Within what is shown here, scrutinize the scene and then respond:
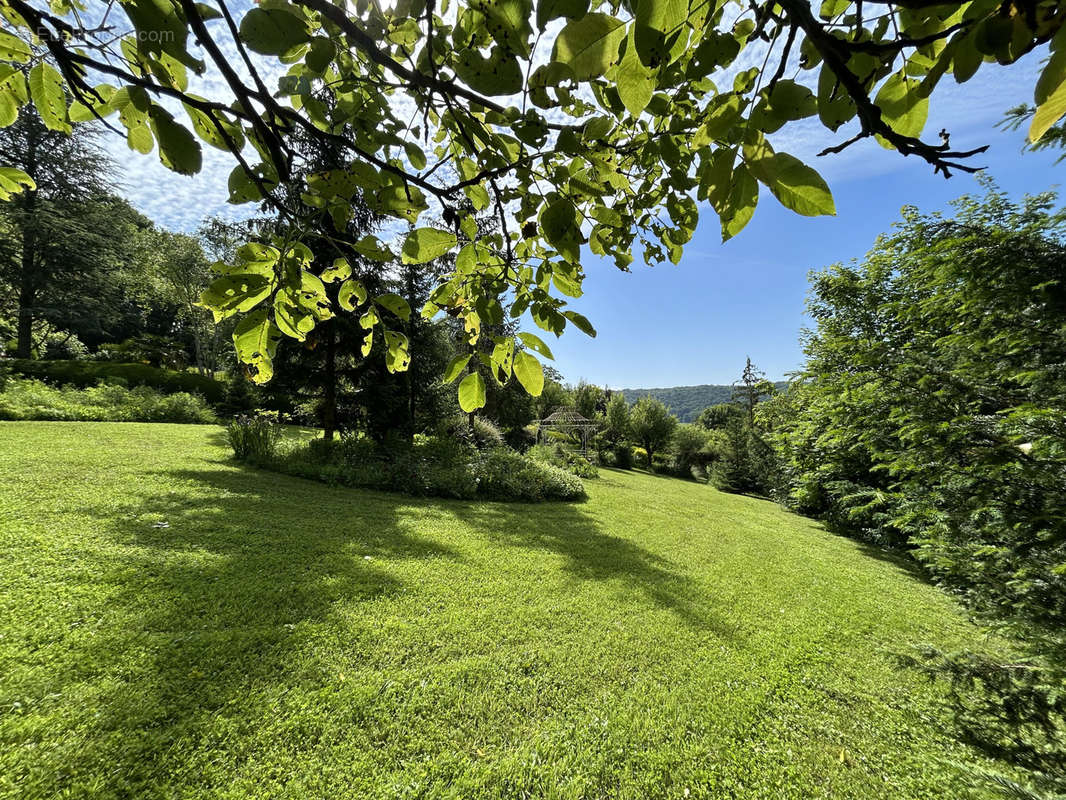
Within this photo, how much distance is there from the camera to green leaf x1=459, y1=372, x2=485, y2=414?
1.04 meters

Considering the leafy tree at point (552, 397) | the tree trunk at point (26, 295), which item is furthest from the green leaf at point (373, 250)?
the leafy tree at point (552, 397)

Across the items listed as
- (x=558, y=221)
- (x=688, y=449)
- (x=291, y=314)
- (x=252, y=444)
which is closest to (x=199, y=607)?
(x=291, y=314)

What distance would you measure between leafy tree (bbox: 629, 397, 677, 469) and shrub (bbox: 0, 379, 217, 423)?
75.5 ft

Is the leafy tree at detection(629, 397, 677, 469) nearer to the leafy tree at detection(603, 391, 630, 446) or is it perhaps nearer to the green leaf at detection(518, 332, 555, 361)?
the leafy tree at detection(603, 391, 630, 446)

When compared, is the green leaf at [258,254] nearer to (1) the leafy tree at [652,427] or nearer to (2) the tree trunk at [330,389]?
(2) the tree trunk at [330,389]

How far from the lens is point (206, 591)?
3.39 meters

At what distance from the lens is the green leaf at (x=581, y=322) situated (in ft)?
3.08

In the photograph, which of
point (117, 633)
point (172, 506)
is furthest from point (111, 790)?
point (172, 506)

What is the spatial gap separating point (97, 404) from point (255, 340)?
52.1 ft

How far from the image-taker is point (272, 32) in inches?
25.7

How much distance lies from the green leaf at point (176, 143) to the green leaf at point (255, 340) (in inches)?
11.5

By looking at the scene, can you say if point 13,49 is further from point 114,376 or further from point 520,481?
point 114,376

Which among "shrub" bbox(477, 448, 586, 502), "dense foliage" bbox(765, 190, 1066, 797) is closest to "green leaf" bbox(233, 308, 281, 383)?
"dense foliage" bbox(765, 190, 1066, 797)

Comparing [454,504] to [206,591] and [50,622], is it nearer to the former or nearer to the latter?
[206,591]
